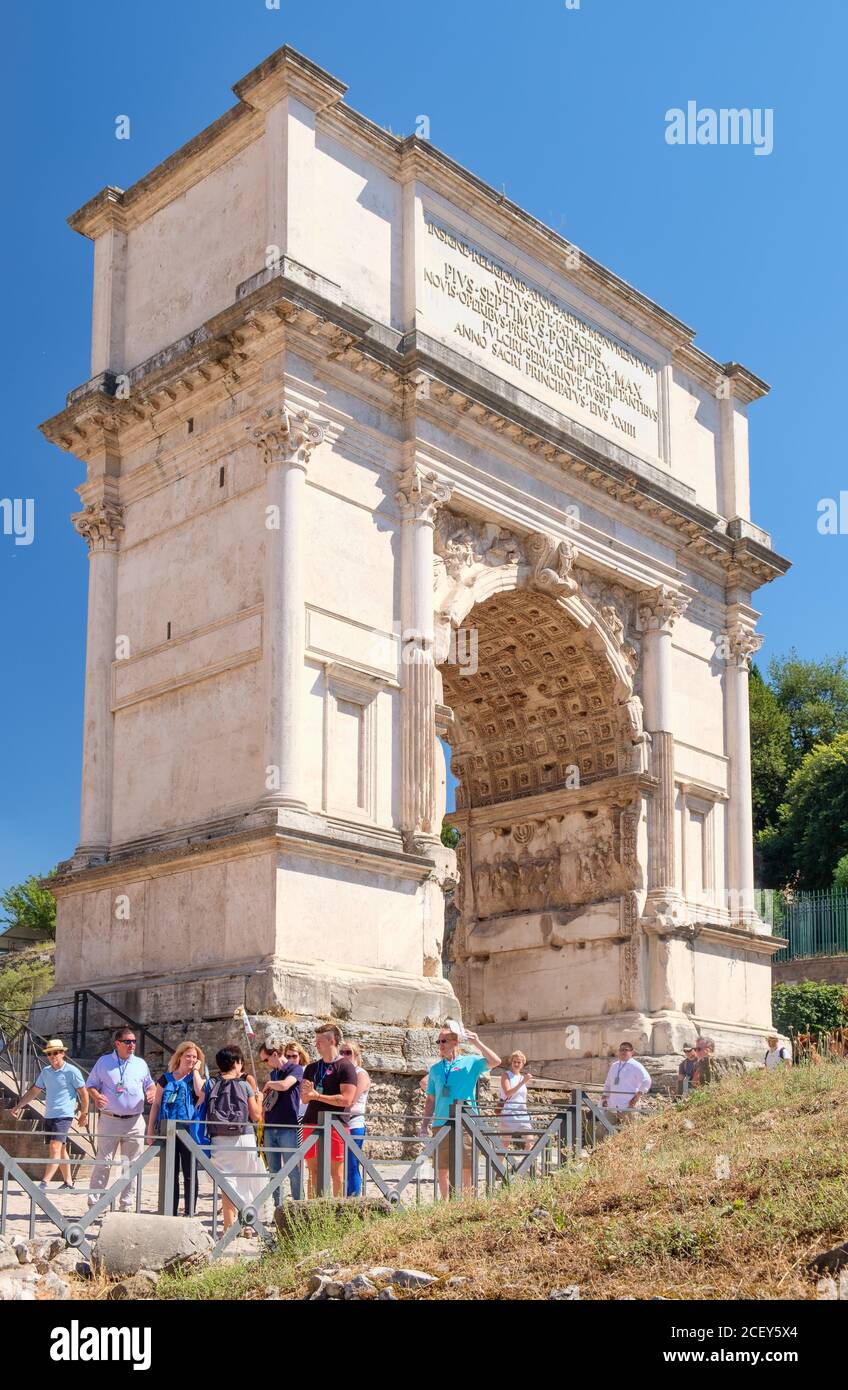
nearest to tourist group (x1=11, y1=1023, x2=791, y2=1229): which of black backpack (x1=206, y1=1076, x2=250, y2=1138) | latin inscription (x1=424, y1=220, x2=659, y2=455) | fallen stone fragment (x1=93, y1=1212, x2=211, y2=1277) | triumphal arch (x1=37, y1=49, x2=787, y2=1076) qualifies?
black backpack (x1=206, y1=1076, x2=250, y2=1138)

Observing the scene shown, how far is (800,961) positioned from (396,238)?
70.3 feet

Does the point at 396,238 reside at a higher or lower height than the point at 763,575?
higher

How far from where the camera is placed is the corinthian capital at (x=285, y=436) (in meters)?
18.8

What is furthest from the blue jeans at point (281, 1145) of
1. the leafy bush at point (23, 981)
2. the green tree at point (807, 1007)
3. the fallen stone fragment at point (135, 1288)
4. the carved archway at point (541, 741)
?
the leafy bush at point (23, 981)

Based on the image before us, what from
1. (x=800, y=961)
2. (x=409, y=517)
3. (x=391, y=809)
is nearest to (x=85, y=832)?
(x=391, y=809)

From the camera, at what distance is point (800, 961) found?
36.7 metres

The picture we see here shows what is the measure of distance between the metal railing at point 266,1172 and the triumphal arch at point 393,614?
182 inches

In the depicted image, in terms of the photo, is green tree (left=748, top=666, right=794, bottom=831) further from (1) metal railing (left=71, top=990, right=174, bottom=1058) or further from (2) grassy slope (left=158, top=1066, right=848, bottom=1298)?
(2) grassy slope (left=158, top=1066, right=848, bottom=1298)

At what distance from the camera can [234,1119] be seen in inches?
455

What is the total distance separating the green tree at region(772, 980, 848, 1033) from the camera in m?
33.0

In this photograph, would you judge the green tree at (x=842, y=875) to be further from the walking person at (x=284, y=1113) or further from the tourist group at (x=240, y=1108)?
the walking person at (x=284, y=1113)
